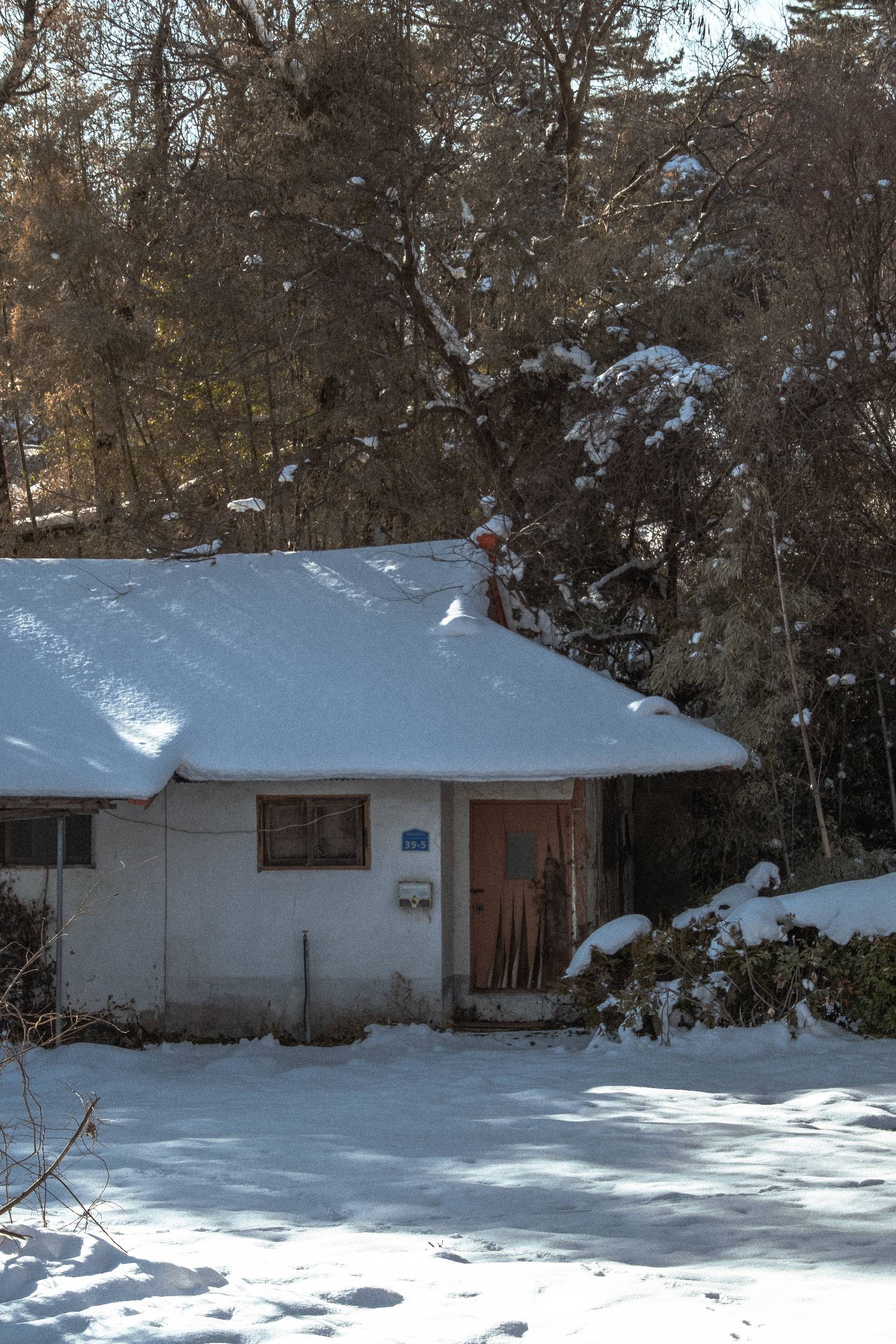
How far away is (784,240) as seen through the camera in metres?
15.0

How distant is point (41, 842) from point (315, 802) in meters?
2.60

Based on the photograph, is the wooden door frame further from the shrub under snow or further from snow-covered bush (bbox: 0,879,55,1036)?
snow-covered bush (bbox: 0,879,55,1036)

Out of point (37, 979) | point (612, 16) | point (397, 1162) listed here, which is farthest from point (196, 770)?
point (612, 16)

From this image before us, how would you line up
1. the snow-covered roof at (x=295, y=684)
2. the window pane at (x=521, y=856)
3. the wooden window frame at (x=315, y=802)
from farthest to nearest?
the window pane at (x=521, y=856) < the wooden window frame at (x=315, y=802) < the snow-covered roof at (x=295, y=684)

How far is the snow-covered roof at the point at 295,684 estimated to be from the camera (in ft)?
36.8

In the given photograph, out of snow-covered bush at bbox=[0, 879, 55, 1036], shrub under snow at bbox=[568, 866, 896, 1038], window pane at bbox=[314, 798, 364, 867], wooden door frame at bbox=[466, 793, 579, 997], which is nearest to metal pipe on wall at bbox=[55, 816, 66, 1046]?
snow-covered bush at bbox=[0, 879, 55, 1036]

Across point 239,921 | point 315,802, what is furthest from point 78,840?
point 315,802

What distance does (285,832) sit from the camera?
12.1 meters

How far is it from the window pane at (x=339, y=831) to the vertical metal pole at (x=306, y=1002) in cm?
73

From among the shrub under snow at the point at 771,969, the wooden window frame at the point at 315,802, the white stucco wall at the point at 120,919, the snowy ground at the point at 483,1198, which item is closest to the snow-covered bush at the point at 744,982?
the shrub under snow at the point at 771,969

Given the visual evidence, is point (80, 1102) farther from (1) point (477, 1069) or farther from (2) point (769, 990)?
(2) point (769, 990)

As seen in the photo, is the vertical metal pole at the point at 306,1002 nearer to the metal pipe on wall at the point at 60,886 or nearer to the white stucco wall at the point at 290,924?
the white stucco wall at the point at 290,924

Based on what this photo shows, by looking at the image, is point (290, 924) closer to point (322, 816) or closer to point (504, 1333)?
point (322, 816)

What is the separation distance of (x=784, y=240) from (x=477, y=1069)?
9917mm
